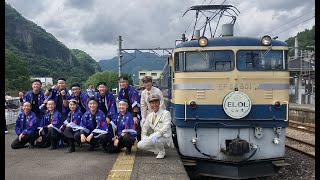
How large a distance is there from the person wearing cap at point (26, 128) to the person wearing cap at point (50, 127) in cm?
18

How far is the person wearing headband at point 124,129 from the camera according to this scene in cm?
724

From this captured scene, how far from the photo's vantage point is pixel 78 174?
6.04m

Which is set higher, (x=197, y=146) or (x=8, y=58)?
(x=8, y=58)

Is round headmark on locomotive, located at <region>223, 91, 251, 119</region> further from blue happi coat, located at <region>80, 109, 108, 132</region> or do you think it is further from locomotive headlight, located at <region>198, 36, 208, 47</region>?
blue happi coat, located at <region>80, 109, 108, 132</region>

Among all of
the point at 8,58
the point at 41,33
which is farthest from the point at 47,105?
the point at 41,33

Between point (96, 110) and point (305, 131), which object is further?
point (305, 131)

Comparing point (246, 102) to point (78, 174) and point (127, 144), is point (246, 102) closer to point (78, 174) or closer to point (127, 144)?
point (127, 144)

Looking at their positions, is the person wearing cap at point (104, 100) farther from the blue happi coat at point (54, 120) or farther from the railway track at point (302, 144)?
the railway track at point (302, 144)

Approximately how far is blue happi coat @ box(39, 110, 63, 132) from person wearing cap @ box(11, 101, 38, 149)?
208 mm

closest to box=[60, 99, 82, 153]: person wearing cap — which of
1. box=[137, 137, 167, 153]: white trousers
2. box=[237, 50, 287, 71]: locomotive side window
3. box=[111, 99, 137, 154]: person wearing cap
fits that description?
box=[111, 99, 137, 154]: person wearing cap

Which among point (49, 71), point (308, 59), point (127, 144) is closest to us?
point (127, 144)

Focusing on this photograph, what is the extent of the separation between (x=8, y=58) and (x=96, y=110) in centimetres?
5309

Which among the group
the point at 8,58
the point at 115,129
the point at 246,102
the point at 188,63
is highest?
the point at 8,58

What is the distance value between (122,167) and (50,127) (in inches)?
99.0
